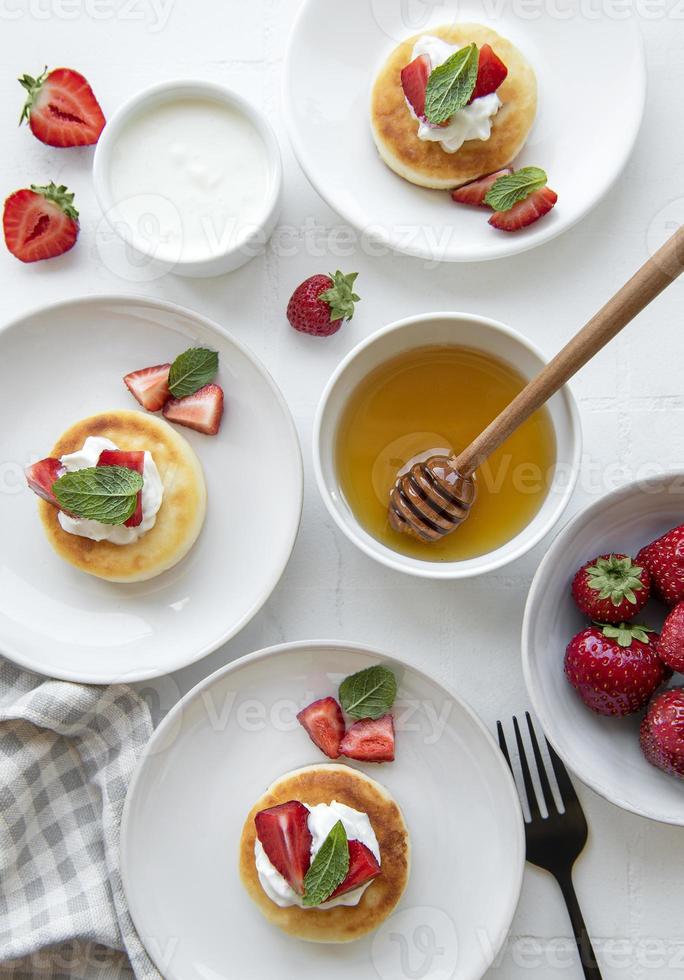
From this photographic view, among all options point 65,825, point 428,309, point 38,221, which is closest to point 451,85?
point 428,309

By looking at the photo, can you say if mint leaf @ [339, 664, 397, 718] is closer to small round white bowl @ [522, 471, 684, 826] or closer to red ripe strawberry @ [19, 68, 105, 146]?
small round white bowl @ [522, 471, 684, 826]

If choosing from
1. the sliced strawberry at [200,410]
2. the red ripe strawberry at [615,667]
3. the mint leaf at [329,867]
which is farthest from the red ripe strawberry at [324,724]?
the sliced strawberry at [200,410]

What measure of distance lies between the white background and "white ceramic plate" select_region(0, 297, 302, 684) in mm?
71

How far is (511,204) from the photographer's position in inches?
57.0

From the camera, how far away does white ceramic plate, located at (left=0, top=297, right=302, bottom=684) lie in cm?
144

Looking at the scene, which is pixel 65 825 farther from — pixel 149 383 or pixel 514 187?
pixel 514 187

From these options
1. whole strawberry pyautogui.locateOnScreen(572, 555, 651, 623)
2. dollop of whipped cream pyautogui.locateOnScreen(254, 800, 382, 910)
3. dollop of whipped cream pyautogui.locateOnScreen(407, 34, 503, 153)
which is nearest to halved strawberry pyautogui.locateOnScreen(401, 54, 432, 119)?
dollop of whipped cream pyautogui.locateOnScreen(407, 34, 503, 153)

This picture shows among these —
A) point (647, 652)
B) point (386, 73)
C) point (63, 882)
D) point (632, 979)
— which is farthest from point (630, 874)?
point (386, 73)

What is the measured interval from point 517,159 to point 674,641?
81 cm

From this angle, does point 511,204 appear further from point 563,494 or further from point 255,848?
point 255,848

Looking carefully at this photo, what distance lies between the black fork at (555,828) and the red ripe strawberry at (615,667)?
160mm

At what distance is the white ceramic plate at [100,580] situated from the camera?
1.44 meters

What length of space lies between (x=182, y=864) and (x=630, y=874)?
714 mm

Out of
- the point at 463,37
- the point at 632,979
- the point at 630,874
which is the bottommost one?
the point at 632,979
